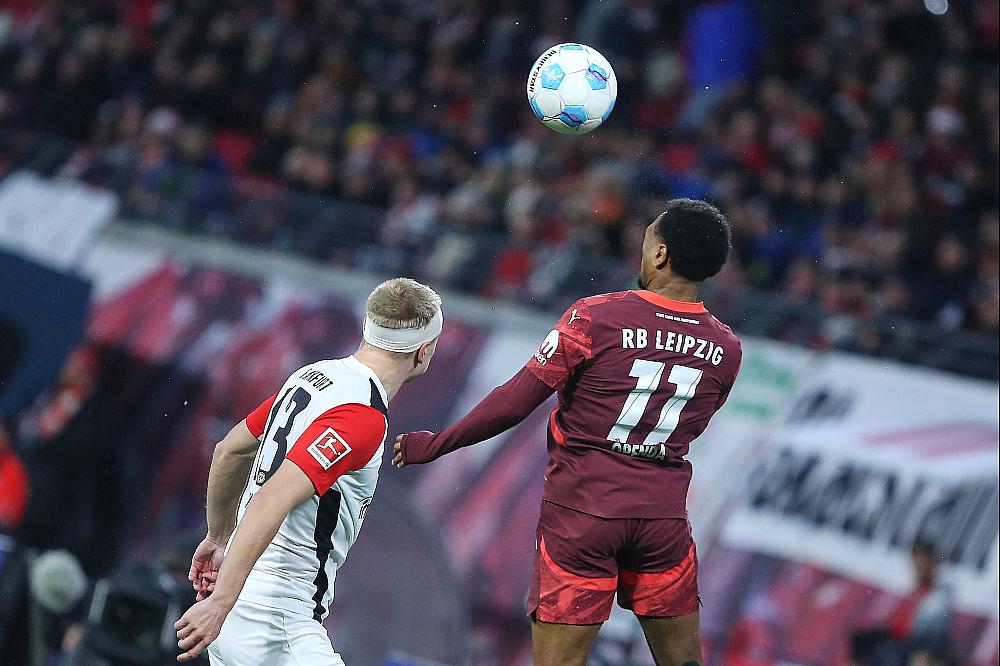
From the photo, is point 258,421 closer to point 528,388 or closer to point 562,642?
point 528,388

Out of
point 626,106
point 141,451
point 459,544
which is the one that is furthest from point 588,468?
point 626,106

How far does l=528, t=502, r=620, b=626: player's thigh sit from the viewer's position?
4.38 m

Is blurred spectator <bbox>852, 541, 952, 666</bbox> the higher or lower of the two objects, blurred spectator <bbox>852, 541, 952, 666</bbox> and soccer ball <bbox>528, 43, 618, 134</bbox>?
the lower

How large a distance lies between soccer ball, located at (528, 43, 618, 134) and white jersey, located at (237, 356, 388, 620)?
2.03 metres

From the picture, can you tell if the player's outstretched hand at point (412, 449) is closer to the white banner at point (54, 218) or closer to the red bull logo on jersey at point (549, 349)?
the red bull logo on jersey at point (549, 349)

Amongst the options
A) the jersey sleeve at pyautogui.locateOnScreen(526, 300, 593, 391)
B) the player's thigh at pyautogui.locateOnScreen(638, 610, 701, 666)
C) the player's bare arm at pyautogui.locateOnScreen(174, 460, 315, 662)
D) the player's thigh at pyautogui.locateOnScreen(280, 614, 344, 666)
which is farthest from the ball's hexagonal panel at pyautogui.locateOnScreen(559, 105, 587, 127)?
the player's thigh at pyautogui.locateOnScreen(280, 614, 344, 666)

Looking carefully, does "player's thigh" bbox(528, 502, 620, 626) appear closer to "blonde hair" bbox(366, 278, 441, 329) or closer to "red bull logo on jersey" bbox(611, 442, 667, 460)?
"red bull logo on jersey" bbox(611, 442, 667, 460)

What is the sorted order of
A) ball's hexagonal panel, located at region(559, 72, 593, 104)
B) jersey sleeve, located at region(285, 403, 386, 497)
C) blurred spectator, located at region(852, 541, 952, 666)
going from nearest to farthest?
jersey sleeve, located at region(285, 403, 386, 497) < ball's hexagonal panel, located at region(559, 72, 593, 104) < blurred spectator, located at region(852, 541, 952, 666)

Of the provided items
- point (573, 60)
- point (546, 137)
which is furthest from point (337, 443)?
point (546, 137)

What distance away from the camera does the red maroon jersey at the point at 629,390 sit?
169 inches

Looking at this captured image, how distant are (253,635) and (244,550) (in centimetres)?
45

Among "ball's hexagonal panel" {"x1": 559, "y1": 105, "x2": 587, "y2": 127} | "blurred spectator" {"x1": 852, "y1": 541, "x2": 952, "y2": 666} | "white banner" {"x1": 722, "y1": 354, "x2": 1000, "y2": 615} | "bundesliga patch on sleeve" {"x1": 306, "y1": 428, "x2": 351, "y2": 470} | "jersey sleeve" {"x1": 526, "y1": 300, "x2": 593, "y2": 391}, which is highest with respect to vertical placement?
"ball's hexagonal panel" {"x1": 559, "y1": 105, "x2": 587, "y2": 127}

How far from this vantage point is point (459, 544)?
8.91m

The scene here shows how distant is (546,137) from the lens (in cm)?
1134
